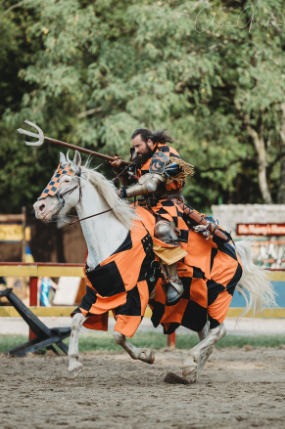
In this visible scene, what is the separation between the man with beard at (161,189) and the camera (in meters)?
5.46

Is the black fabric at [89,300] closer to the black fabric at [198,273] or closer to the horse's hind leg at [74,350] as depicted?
the horse's hind leg at [74,350]

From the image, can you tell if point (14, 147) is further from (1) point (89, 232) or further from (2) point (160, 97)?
(1) point (89, 232)

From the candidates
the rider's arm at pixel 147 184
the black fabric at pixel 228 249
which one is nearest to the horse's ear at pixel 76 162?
the rider's arm at pixel 147 184

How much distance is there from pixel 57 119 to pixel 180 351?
10.8 metres

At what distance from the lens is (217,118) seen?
58.6 feet

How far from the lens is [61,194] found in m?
5.50

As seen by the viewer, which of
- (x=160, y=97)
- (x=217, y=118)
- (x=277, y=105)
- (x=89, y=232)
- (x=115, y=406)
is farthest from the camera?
(x=217, y=118)

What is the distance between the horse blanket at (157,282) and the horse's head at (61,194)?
61 centimetres

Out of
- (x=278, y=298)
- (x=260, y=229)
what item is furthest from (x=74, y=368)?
(x=260, y=229)

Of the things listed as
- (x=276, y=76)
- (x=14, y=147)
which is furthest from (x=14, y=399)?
(x=14, y=147)

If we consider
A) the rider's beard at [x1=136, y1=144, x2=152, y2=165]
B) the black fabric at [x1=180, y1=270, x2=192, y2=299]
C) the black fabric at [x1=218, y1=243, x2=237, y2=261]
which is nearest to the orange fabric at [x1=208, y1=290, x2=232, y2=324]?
the black fabric at [x1=180, y1=270, x2=192, y2=299]

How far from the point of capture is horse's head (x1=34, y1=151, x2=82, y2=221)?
5.43m

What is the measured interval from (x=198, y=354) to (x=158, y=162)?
1.83m

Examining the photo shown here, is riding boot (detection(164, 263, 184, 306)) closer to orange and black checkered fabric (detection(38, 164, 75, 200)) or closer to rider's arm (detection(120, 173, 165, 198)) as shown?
rider's arm (detection(120, 173, 165, 198))
